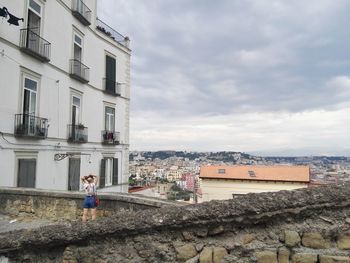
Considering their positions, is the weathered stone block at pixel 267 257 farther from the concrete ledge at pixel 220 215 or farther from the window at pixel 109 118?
the window at pixel 109 118

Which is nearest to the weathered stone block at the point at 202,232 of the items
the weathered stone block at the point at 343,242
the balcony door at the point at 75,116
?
the weathered stone block at the point at 343,242

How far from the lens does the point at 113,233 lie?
3.20 meters

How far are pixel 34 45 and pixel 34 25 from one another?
3.38ft

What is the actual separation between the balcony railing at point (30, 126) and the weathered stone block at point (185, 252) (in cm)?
1155

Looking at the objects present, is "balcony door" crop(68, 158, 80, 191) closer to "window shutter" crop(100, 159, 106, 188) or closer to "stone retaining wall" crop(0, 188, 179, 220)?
"window shutter" crop(100, 159, 106, 188)

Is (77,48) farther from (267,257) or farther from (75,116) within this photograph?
(267,257)

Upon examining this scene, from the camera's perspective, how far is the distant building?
2370 centimetres

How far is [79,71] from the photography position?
1766 cm

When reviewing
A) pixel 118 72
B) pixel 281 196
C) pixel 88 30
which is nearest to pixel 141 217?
pixel 281 196

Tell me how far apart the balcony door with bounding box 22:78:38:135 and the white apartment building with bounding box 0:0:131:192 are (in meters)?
0.03

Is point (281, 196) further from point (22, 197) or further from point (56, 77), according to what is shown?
point (56, 77)

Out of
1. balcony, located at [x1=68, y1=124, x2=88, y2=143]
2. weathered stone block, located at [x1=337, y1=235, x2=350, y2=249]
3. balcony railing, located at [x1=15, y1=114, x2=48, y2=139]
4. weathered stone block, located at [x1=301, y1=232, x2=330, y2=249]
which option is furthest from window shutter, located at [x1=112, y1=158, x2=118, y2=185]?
weathered stone block, located at [x1=337, y1=235, x2=350, y2=249]

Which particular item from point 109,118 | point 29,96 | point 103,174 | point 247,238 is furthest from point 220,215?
point 109,118

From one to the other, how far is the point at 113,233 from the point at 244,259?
1.23 metres
